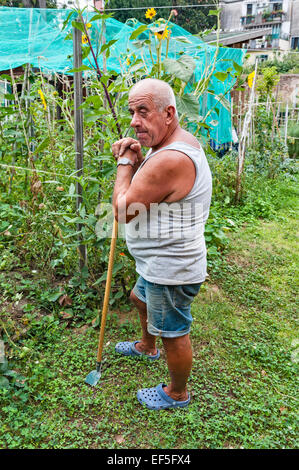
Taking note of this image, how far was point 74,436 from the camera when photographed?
77.9 inches

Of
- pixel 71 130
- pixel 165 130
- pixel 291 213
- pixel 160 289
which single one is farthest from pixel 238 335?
pixel 291 213

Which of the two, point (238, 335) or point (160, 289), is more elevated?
point (160, 289)

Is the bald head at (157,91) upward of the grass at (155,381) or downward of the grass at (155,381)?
upward

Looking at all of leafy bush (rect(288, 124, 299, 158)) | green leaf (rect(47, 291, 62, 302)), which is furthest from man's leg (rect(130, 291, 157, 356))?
leafy bush (rect(288, 124, 299, 158))

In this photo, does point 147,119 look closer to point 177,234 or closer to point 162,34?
point 177,234

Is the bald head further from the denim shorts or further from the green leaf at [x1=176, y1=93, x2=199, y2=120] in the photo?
the denim shorts

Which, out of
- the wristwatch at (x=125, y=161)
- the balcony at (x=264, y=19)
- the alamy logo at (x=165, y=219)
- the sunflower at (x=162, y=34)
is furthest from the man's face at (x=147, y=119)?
the balcony at (x=264, y=19)

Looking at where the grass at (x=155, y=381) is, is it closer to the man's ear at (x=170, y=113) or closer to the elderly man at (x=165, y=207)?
the elderly man at (x=165, y=207)

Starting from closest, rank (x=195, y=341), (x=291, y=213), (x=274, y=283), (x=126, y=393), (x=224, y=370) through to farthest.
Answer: (x=126, y=393) < (x=224, y=370) < (x=195, y=341) < (x=274, y=283) < (x=291, y=213)

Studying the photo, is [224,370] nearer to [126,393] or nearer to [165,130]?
[126,393]

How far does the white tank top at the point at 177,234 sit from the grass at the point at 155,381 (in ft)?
2.74

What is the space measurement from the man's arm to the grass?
45.4 inches

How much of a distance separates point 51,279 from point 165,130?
1.86 m

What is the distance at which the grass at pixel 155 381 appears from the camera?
202cm
